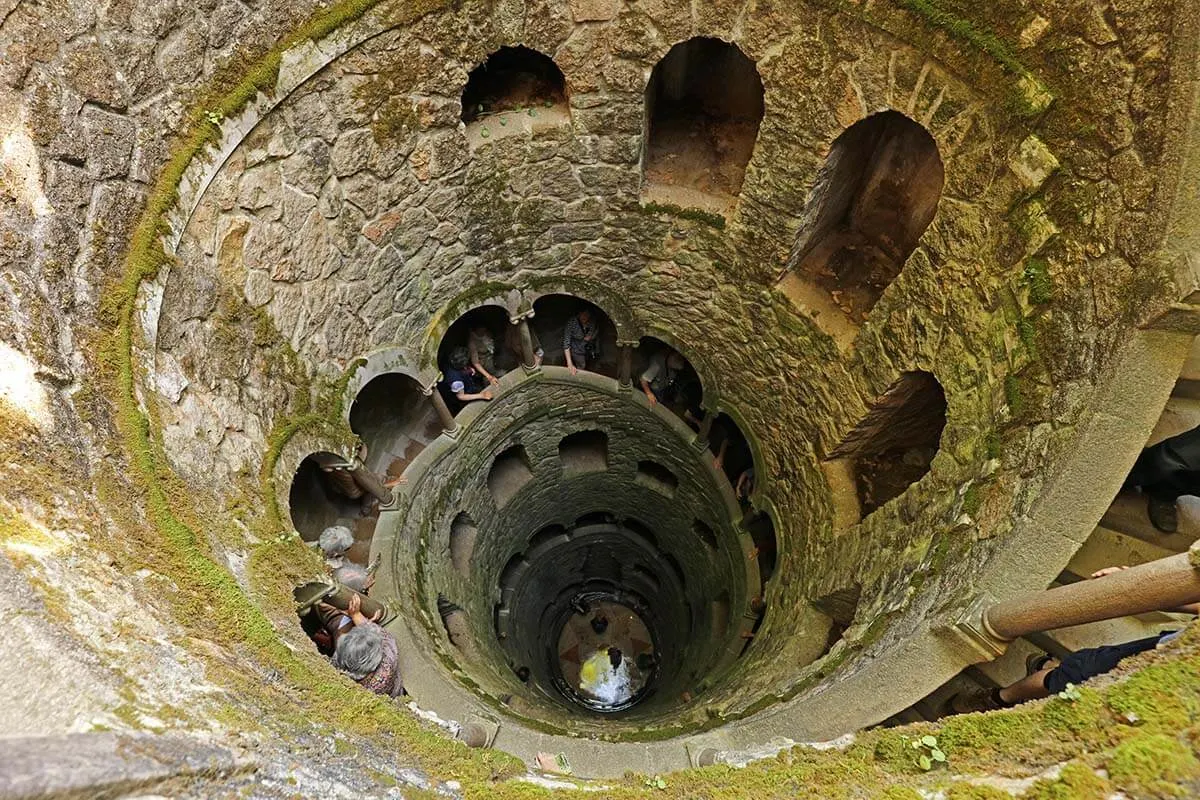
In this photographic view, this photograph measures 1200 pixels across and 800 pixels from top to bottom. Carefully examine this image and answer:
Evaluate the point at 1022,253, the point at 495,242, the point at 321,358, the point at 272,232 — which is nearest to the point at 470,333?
the point at 495,242

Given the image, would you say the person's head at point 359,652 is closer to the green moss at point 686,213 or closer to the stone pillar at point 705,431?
the green moss at point 686,213

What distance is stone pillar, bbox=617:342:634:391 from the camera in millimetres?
8484

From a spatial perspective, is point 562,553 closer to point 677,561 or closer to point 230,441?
point 677,561

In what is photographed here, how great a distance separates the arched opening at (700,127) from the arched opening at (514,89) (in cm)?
101

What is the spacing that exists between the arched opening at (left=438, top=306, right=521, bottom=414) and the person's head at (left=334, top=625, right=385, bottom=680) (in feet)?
12.5

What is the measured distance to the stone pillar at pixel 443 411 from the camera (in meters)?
7.31

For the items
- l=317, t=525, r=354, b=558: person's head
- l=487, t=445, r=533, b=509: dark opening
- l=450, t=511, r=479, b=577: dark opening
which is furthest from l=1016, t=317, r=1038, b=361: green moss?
l=450, t=511, r=479, b=577: dark opening

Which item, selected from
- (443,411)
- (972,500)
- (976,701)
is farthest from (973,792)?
(443,411)

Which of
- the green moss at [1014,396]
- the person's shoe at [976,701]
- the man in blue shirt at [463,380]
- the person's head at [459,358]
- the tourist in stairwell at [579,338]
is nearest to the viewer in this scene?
the person's shoe at [976,701]

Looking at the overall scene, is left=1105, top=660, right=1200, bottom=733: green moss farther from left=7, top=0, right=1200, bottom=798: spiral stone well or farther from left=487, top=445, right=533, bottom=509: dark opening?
left=487, top=445, right=533, bottom=509: dark opening

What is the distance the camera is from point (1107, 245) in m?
3.81

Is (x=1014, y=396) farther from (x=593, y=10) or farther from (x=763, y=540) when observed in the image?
(x=763, y=540)

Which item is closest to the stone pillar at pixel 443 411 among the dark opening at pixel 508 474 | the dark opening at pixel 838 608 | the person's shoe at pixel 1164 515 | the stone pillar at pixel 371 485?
the stone pillar at pixel 371 485

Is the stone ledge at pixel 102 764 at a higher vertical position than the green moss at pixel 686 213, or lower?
lower
